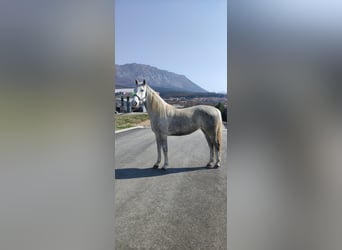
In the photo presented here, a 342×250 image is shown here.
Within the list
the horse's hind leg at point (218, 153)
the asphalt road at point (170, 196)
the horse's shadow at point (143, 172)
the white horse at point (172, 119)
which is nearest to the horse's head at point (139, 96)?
the white horse at point (172, 119)

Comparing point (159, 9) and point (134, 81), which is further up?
point (159, 9)

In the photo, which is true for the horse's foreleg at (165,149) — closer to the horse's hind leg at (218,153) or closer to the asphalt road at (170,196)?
the asphalt road at (170,196)

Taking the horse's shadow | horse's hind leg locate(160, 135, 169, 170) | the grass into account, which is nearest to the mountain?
the grass

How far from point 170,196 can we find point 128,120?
1.57ft

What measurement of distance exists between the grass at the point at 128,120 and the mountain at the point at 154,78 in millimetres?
172

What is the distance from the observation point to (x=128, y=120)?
1.49 meters

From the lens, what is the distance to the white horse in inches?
57.5

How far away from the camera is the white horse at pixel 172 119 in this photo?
1461mm
